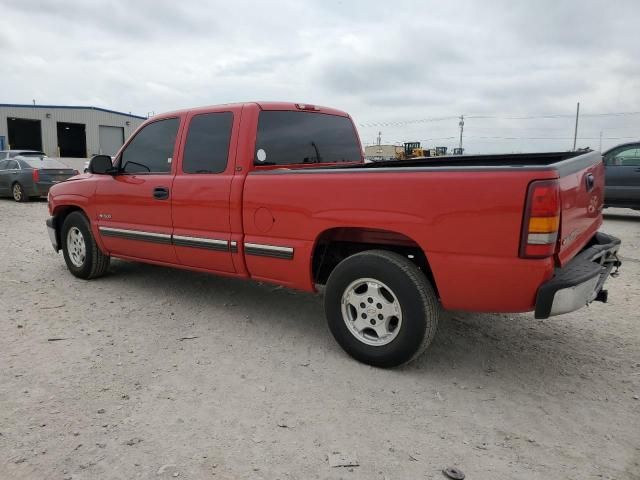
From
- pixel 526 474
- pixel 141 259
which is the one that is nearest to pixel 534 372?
pixel 526 474

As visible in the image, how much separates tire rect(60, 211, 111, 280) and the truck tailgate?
480 centimetres

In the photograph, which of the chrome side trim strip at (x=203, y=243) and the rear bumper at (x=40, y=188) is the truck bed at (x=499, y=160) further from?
the rear bumper at (x=40, y=188)

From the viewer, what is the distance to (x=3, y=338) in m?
3.90

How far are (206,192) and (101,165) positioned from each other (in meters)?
1.66

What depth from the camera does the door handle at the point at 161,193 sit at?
4485 millimetres

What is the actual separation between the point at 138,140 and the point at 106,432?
10.7 ft

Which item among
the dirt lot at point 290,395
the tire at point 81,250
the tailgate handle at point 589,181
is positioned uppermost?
the tailgate handle at point 589,181

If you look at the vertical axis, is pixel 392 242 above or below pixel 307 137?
below

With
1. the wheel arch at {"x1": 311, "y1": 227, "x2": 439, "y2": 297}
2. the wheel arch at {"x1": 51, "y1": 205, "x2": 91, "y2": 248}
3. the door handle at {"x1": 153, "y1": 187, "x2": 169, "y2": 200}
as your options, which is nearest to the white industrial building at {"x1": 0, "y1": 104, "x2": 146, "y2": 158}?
the wheel arch at {"x1": 51, "y1": 205, "x2": 91, "y2": 248}

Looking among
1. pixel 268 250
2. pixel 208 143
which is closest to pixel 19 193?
pixel 208 143

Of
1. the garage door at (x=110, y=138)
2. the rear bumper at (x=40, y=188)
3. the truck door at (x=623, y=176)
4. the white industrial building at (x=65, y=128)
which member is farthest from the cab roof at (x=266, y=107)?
the garage door at (x=110, y=138)

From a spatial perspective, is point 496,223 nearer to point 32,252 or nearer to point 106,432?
point 106,432

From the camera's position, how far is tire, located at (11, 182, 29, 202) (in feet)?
46.3

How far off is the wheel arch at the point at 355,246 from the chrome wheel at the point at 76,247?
10.7ft
